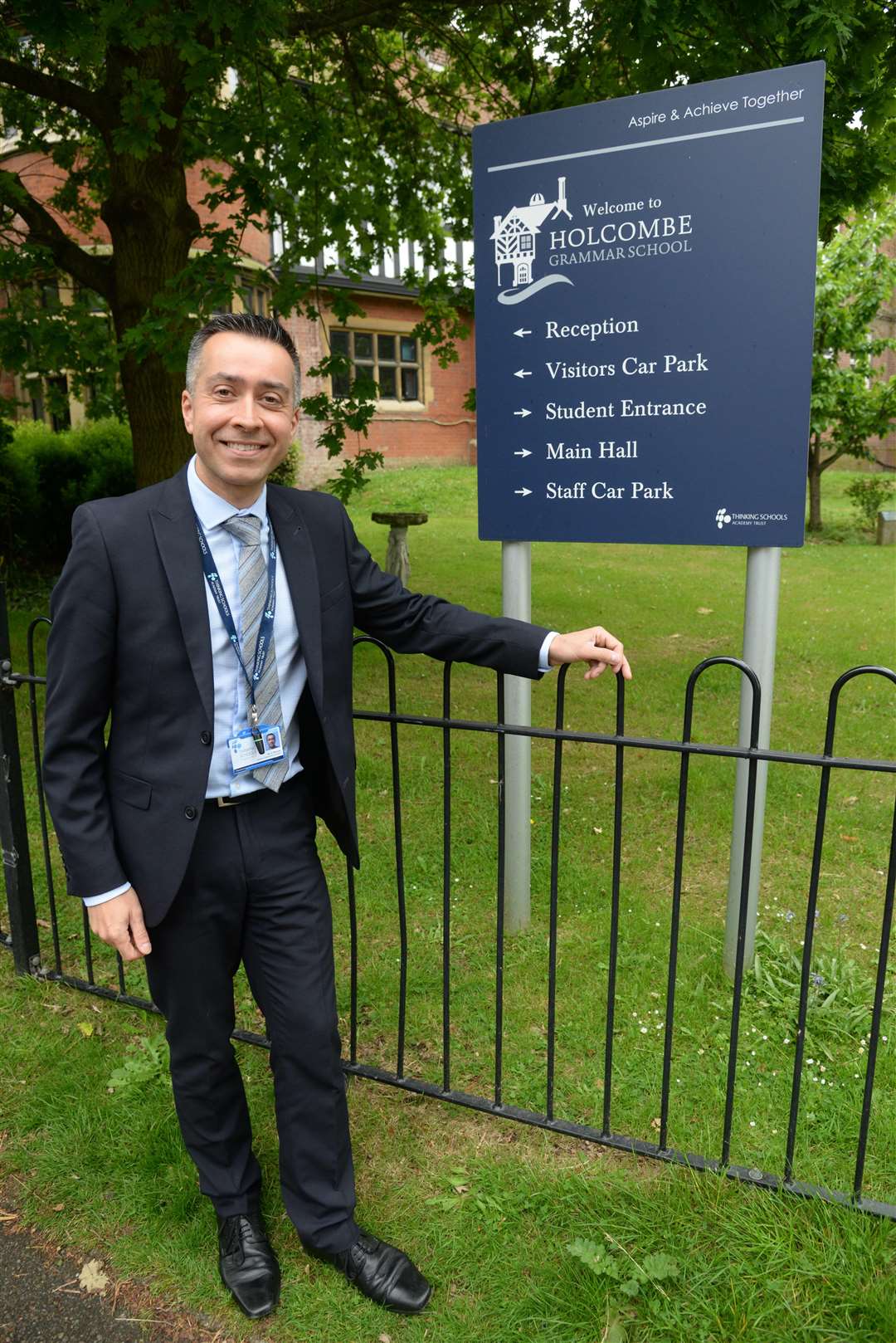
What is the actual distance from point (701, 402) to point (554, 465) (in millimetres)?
Result: 522

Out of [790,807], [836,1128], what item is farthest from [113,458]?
[836,1128]

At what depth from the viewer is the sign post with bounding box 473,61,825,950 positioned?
9.15 ft

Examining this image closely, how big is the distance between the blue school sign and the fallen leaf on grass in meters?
2.42

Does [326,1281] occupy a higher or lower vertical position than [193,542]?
lower

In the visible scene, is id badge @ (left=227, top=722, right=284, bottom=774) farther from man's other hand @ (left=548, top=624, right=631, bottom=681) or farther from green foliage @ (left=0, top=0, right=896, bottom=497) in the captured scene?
green foliage @ (left=0, top=0, right=896, bottom=497)

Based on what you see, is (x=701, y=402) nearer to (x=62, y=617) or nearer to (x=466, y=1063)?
(x=62, y=617)

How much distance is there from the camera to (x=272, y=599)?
6.88 ft

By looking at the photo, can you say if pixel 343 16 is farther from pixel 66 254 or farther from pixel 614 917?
pixel 614 917

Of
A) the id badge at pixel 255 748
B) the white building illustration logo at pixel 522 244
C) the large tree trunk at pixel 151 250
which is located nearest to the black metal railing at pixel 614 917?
the id badge at pixel 255 748

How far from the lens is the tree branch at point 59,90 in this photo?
20.3ft

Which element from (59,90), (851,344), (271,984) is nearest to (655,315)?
(271,984)

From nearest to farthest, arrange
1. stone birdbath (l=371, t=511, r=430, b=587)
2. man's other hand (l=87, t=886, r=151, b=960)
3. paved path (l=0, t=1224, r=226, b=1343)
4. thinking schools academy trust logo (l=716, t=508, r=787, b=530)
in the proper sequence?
man's other hand (l=87, t=886, r=151, b=960), paved path (l=0, t=1224, r=226, b=1343), thinking schools academy trust logo (l=716, t=508, r=787, b=530), stone birdbath (l=371, t=511, r=430, b=587)

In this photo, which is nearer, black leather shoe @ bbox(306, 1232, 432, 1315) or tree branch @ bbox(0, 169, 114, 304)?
black leather shoe @ bbox(306, 1232, 432, 1315)

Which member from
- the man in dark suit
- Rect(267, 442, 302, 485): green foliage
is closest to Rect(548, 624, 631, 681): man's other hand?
the man in dark suit
